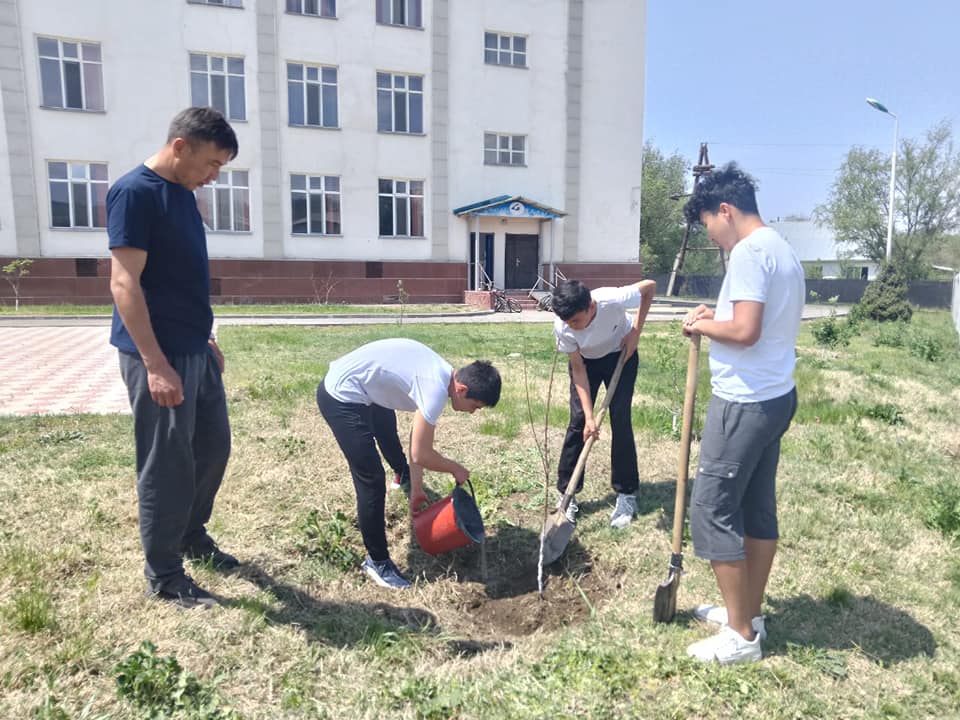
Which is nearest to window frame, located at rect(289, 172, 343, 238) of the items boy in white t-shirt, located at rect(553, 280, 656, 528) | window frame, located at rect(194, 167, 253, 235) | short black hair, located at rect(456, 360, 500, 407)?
window frame, located at rect(194, 167, 253, 235)

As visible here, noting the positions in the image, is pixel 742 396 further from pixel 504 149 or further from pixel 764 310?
pixel 504 149

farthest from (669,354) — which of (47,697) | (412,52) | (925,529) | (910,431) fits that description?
(412,52)

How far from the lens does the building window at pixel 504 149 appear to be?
888 inches

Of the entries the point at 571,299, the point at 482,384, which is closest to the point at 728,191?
the point at 571,299

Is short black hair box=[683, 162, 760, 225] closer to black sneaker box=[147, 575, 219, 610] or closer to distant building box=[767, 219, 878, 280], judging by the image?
black sneaker box=[147, 575, 219, 610]

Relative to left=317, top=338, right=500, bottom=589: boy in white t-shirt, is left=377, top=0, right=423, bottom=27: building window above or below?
above

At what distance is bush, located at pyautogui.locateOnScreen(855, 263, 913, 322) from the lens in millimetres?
18500

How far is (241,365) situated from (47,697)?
653 centimetres

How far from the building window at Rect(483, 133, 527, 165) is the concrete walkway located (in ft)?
27.0

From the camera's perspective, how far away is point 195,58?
765 inches

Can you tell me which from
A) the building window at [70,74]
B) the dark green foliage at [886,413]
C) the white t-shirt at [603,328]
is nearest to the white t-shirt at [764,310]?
the white t-shirt at [603,328]

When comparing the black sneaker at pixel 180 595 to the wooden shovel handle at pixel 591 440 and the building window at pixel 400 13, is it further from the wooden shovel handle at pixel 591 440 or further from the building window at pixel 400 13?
Answer: the building window at pixel 400 13

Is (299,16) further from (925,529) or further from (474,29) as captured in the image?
(925,529)

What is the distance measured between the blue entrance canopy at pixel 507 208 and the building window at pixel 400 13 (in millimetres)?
6049
